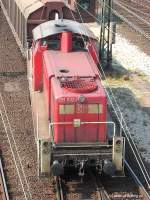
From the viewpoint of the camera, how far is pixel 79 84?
Answer: 40.8 feet

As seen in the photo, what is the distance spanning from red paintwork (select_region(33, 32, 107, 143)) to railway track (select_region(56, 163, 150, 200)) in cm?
127

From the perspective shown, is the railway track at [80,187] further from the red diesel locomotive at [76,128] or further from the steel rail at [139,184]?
the steel rail at [139,184]

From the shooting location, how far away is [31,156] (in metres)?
14.2

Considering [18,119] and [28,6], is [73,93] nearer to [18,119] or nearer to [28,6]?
[18,119]

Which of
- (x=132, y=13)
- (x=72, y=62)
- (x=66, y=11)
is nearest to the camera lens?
(x=72, y=62)

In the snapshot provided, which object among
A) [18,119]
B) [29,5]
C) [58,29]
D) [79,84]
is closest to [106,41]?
[29,5]

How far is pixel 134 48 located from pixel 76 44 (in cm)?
1207

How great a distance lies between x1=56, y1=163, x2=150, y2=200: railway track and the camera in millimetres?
12344

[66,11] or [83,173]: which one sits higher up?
[66,11]

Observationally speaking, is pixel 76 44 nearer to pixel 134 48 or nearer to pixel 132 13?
pixel 134 48

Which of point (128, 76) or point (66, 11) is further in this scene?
point (128, 76)

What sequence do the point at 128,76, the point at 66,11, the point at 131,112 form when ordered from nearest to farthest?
1. the point at 131,112
2. the point at 66,11
3. the point at 128,76

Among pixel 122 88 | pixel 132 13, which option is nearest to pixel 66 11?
pixel 122 88

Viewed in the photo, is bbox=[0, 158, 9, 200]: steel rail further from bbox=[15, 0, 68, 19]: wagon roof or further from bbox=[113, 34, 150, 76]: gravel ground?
bbox=[113, 34, 150, 76]: gravel ground
